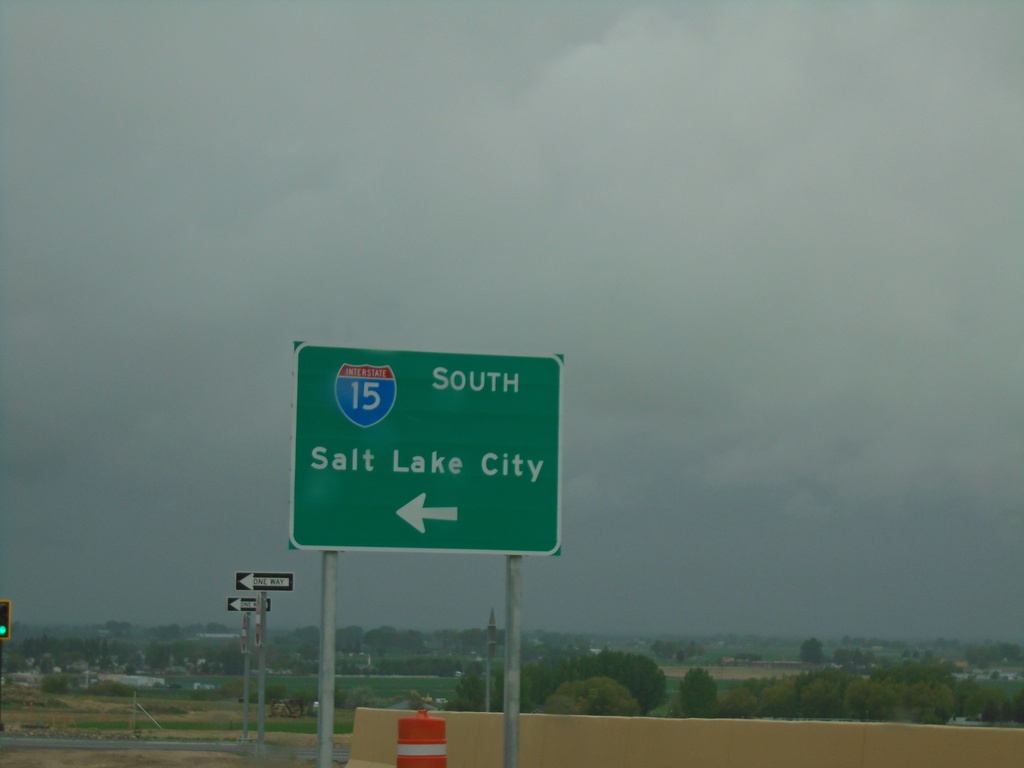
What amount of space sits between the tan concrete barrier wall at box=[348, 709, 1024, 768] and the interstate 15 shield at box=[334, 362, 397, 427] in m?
5.32

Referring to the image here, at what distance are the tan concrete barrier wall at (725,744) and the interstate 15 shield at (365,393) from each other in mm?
5320

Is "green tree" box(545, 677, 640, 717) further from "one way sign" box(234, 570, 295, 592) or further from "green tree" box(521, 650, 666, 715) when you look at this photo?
"one way sign" box(234, 570, 295, 592)

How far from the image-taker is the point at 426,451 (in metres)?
11.8

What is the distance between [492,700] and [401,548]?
18270 millimetres

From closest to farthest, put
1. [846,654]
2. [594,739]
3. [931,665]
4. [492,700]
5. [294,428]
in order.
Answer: [294,428]
[594,739]
[931,665]
[846,654]
[492,700]

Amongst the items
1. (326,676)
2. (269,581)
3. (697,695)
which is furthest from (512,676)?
(269,581)

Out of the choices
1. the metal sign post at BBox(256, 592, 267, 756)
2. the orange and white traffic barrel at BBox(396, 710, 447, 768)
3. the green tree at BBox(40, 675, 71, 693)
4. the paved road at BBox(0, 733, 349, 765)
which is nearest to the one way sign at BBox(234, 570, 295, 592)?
the metal sign post at BBox(256, 592, 267, 756)

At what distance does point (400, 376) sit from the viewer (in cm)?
1180

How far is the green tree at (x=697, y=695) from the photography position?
75.6 ft

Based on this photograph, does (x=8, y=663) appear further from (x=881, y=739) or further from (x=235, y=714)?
(x=881, y=739)

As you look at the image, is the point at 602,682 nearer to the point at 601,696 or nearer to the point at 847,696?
the point at 601,696

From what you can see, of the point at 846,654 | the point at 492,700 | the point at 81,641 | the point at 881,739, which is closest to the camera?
the point at 881,739

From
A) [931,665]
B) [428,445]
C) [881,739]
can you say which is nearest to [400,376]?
→ [428,445]

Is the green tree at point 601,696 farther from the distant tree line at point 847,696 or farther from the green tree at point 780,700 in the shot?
the green tree at point 780,700
